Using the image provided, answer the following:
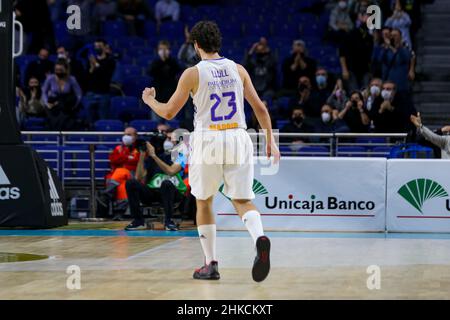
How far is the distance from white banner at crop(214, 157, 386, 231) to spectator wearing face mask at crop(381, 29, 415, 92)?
14.9ft

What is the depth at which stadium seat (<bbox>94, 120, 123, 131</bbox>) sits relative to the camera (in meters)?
20.0

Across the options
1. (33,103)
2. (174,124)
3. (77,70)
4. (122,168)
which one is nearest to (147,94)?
(122,168)

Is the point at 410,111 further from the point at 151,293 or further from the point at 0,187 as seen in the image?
the point at 151,293

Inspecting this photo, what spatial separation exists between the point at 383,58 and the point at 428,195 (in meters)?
5.27

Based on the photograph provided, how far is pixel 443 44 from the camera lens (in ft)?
75.8

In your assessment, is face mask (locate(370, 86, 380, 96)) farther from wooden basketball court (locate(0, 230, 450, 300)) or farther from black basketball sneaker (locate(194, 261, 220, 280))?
black basketball sneaker (locate(194, 261, 220, 280))

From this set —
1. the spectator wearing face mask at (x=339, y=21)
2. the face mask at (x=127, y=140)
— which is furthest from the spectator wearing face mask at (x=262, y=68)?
the face mask at (x=127, y=140)

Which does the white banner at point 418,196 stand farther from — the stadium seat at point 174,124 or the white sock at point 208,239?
the white sock at point 208,239

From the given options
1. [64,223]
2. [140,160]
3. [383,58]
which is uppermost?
[383,58]

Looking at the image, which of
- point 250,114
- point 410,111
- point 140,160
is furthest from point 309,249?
point 250,114

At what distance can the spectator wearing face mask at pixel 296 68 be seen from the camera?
68.0ft

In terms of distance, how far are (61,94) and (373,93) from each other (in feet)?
21.2

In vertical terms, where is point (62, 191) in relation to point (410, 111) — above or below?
below

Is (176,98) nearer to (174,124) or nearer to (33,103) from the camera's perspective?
(174,124)
